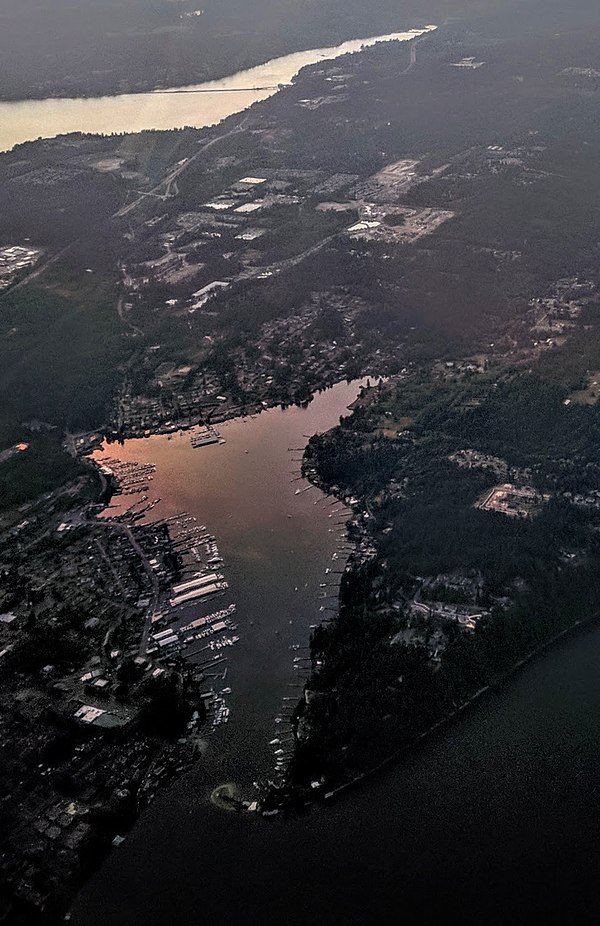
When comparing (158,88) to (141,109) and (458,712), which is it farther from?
(458,712)

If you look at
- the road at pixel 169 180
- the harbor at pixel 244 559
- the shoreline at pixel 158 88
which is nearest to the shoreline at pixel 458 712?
the harbor at pixel 244 559

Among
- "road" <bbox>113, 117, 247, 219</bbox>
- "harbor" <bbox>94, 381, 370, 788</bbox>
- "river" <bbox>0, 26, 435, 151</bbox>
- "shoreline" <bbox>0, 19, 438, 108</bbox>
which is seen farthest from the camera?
"shoreline" <bbox>0, 19, 438, 108</bbox>

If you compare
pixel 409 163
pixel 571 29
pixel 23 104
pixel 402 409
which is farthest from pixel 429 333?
pixel 571 29

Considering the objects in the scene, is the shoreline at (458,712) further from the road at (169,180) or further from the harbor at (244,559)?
the road at (169,180)

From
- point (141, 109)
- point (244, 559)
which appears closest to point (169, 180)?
point (141, 109)

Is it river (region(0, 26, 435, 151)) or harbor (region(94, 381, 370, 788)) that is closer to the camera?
harbor (region(94, 381, 370, 788))

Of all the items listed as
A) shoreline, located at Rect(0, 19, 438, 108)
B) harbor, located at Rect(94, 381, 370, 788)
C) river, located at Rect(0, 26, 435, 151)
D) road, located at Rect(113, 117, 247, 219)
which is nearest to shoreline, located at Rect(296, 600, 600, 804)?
harbor, located at Rect(94, 381, 370, 788)

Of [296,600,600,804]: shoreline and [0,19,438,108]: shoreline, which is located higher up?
[0,19,438,108]: shoreline

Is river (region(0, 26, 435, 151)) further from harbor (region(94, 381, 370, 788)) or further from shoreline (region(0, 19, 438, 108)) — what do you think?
harbor (region(94, 381, 370, 788))
